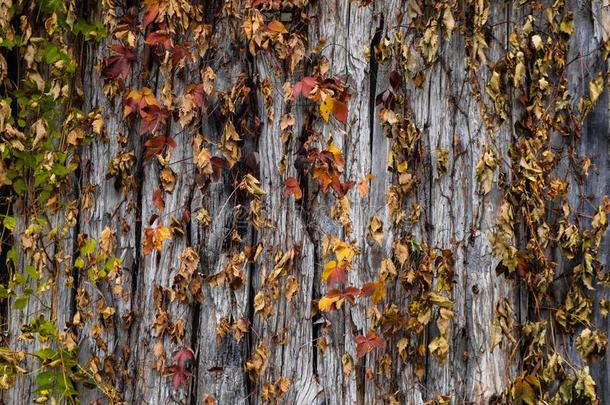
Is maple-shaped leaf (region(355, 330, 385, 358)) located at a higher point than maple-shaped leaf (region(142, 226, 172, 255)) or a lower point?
lower

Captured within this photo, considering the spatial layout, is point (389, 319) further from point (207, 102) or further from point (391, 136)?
point (207, 102)

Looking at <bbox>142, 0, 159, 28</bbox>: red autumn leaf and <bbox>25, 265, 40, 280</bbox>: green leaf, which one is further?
<bbox>25, 265, 40, 280</bbox>: green leaf

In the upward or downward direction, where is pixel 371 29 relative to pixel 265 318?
upward

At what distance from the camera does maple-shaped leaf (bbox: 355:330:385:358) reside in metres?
2.92

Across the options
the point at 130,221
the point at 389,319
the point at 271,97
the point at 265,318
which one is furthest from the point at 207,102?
the point at 389,319

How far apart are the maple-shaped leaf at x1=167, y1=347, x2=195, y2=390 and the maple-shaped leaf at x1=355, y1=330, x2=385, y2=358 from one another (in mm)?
605

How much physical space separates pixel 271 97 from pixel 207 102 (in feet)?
0.78

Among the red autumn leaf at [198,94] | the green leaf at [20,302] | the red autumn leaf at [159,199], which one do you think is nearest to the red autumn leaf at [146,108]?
the red autumn leaf at [198,94]

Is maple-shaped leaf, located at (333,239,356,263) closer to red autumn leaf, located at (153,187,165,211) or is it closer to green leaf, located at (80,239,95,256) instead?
red autumn leaf, located at (153,187,165,211)

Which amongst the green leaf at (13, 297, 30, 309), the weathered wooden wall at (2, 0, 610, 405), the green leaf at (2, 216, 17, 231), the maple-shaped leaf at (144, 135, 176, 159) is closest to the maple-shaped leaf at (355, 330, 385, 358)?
the weathered wooden wall at (2, 0, 610, 405)

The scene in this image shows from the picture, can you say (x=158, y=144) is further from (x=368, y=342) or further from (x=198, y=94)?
(x=368, y=342)

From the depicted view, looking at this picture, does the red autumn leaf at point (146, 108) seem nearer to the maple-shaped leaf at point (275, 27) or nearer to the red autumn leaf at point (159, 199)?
the red autumn leaf at point (159, 199)

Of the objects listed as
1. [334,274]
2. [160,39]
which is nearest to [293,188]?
[334,274]

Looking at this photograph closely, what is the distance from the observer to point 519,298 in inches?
117
